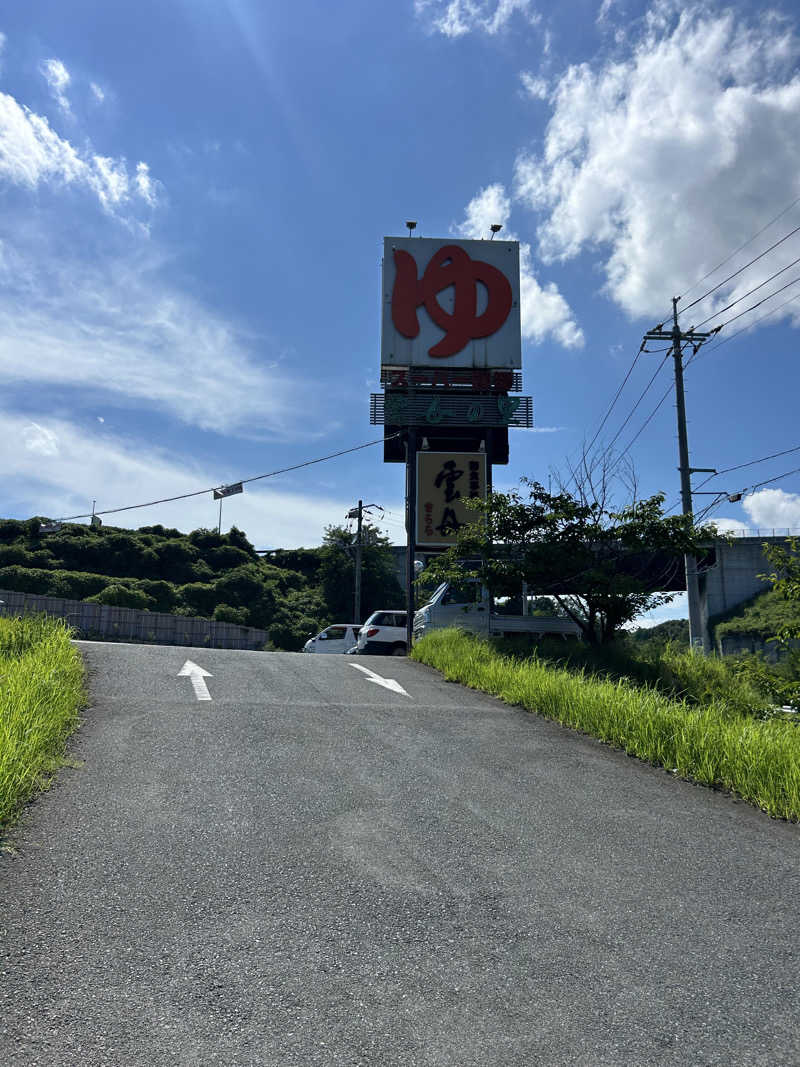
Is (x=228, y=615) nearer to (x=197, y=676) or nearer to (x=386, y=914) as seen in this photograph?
(x=197, y=676)

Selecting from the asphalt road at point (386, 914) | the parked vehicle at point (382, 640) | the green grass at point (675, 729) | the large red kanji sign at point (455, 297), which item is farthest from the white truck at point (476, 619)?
the large red kanji sign at point (455, 297)

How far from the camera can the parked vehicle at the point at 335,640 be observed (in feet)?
77.5

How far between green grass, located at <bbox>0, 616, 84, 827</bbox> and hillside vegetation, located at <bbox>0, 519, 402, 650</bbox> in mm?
32722

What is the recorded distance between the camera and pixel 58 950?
2.79 meters

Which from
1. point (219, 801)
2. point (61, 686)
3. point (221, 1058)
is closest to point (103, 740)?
point (61, 686)

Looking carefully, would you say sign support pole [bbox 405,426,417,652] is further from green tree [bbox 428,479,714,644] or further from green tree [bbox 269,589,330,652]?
green tree [bbox 269,589,330,652]

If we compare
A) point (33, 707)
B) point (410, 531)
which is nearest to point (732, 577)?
point (410, 531)

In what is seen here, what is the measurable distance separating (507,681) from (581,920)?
20.3ft

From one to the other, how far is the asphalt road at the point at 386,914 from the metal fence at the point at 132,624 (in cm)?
3047

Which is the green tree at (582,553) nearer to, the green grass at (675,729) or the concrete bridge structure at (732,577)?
the green grass at (675,729)

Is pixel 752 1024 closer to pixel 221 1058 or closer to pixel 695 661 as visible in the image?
pixel 221 1058

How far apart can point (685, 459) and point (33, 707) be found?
20.7 metres

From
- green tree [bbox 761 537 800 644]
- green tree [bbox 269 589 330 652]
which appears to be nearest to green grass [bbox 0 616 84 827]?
green tree [bbox 761 537 800 644]

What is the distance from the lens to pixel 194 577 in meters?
49.8
